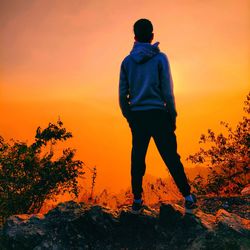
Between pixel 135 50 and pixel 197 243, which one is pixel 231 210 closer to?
pixel 197 243

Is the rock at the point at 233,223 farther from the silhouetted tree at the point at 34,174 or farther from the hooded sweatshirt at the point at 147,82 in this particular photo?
the silhouetted tree at the point at 34,174

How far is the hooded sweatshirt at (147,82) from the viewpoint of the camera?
5.25 metres

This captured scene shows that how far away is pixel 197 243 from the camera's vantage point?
4.95 m

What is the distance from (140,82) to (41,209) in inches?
181

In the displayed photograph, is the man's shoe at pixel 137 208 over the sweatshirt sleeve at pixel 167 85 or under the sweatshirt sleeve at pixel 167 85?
under

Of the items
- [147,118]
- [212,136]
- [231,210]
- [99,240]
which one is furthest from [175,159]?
[212,136]

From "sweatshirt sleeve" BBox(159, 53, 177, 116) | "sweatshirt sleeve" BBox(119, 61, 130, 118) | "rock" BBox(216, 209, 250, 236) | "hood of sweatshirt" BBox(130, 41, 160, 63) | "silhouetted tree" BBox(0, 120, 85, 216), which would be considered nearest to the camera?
"rock" BBox(216, 209, 250, 236)

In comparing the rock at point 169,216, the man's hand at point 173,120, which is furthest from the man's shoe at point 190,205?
the man's hand at point 173,120

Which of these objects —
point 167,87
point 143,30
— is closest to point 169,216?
point 167,87

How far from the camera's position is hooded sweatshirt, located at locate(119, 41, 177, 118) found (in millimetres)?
5254

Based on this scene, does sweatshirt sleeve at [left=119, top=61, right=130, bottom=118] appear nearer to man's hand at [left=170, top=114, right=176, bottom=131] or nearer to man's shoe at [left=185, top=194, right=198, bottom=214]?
man's hand at [left=170, top=114, right=176, bottom=131]

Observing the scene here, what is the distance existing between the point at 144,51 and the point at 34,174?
4.64 metres

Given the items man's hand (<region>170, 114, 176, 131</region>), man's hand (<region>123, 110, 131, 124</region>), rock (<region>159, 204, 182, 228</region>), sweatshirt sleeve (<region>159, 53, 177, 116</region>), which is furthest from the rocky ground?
sweatshirt sleeve (<region>159, 53, 177, 116</region>)

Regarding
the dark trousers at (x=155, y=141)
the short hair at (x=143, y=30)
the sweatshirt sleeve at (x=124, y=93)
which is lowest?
the dark trousers at (x=155, y=141)
